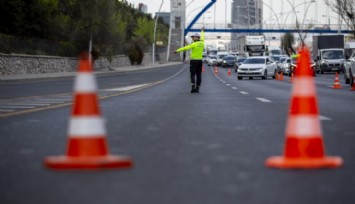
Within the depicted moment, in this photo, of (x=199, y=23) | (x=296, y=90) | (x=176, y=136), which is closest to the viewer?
(x=296, y=90)

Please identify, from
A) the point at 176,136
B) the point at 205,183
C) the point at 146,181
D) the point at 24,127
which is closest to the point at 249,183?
the point at 205,183

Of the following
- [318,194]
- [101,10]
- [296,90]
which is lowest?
[318,194]

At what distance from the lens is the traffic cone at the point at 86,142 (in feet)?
18.7

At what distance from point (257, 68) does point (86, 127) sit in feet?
126

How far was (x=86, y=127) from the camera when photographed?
5.89 m

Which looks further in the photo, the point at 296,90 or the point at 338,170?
the point at 296,90

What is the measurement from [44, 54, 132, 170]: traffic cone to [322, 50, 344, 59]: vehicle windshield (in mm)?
51693

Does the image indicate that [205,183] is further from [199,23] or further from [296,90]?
Answer: [199,23]

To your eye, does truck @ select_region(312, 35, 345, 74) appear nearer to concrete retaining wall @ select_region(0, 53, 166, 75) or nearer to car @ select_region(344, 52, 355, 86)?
concrete retaining wall @ select_region(0, 53, 166, 75)

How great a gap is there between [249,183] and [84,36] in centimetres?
5759

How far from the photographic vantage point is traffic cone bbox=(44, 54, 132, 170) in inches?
225

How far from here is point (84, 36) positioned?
61938mm

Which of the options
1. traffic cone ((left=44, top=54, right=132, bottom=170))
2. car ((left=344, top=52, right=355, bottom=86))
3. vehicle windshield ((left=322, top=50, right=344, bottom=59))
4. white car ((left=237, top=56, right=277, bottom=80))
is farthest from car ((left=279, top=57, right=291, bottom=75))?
traffic cone ((left=44, top=54, right=132, bottom=170))

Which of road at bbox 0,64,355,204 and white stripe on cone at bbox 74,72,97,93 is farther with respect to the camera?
white stripe on cone at bbox 74,72,97,93
